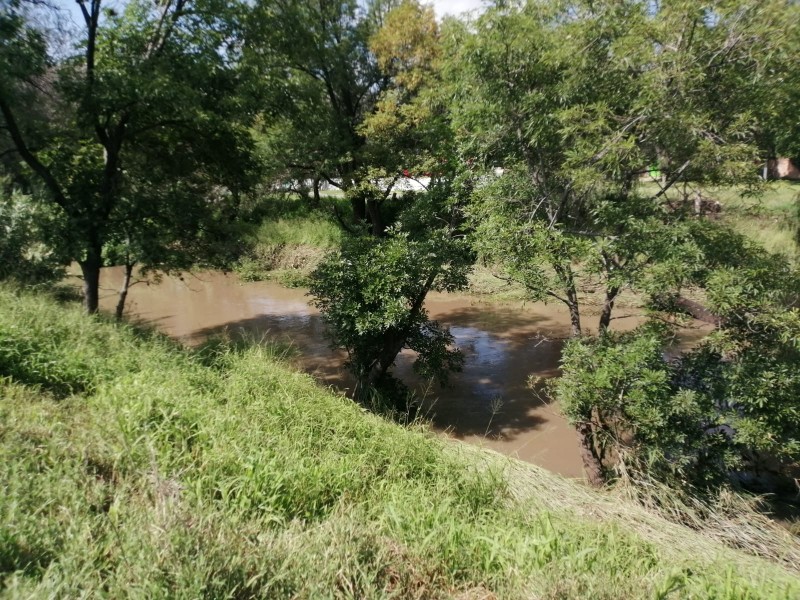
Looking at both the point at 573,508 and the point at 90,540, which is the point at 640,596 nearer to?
the point at 573,508

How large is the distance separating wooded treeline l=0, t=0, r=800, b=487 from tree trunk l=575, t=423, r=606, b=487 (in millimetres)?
29

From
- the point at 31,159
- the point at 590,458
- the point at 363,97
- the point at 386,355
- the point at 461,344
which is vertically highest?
the point at 363,97

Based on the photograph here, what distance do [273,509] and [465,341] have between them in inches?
372

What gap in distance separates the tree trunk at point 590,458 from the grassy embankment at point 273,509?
2.98 ft

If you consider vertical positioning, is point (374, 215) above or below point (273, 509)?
above

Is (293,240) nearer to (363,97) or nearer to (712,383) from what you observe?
(363,97)

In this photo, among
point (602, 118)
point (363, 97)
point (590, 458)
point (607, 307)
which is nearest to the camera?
point (602, 118)

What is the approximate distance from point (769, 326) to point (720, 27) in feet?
10.5

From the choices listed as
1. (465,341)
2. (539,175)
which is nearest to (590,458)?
(539,175)

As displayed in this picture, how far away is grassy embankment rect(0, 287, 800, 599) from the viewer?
251cm

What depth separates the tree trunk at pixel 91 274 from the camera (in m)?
7.64

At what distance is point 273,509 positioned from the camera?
3.28 m

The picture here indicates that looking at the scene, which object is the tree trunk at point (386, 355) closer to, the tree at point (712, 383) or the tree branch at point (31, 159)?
the tree at point (712, 383)

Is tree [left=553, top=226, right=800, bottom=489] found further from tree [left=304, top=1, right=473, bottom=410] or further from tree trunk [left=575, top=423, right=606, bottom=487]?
tree [left=304, top=1, right=473, bottom=410]
